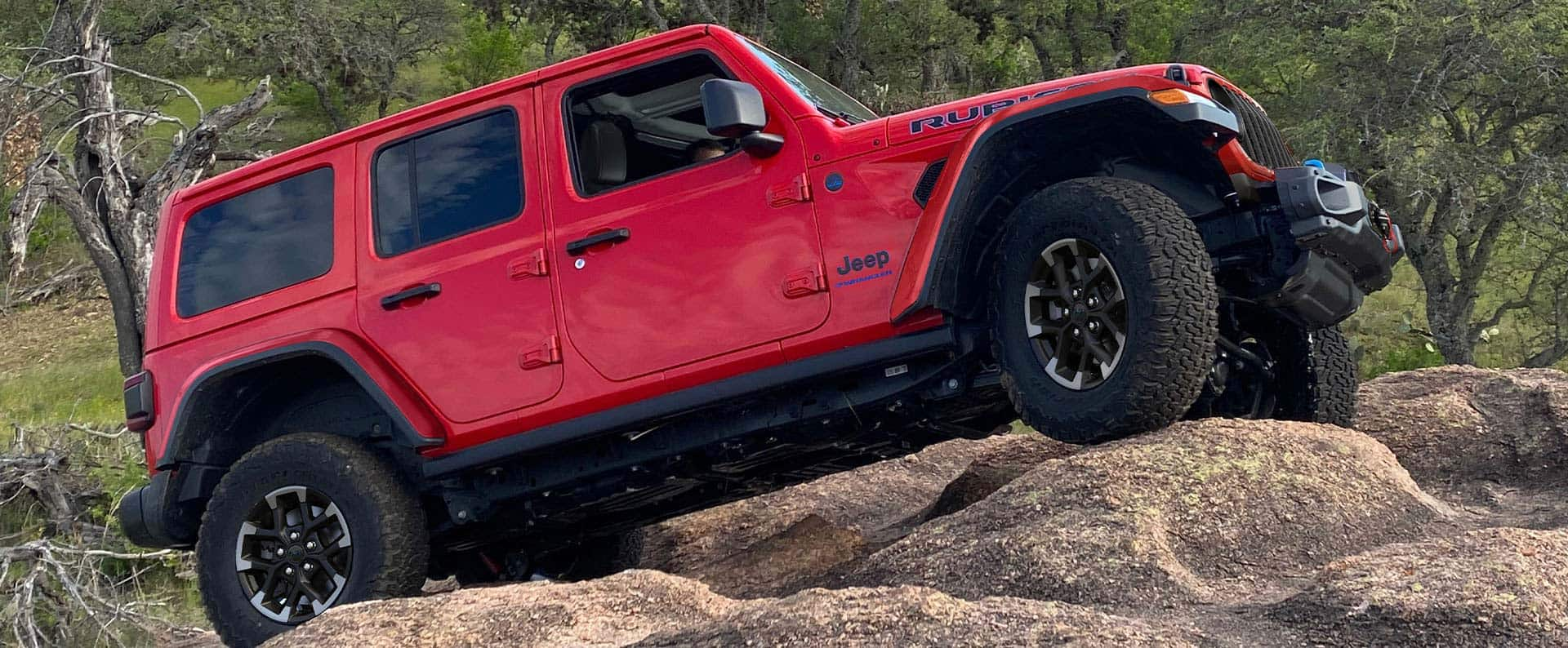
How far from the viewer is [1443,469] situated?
5672mm

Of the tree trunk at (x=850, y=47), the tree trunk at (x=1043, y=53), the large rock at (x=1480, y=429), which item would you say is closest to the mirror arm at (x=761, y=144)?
the large rock at (x=1480, y=429)

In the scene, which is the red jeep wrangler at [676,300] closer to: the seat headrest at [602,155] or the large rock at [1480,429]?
the seat headrest at [602,155]

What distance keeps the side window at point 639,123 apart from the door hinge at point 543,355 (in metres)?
0.56

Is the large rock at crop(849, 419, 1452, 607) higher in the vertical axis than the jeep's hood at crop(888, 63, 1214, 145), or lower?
lower

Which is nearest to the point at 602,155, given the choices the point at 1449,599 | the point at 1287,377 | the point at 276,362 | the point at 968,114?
the point at 968,114

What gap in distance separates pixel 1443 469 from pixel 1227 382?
3.37 ft

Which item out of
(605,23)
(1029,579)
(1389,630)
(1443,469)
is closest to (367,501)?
(1029,579)

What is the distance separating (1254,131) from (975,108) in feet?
3.18

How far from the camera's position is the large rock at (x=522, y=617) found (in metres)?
4.32

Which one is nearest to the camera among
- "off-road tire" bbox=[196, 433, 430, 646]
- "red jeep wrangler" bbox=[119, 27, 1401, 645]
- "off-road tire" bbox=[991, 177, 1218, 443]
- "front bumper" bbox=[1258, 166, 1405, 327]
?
"off-road tire" bbox=[991, 177, 1218, 443]

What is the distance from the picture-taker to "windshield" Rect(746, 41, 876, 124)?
530 centimetres

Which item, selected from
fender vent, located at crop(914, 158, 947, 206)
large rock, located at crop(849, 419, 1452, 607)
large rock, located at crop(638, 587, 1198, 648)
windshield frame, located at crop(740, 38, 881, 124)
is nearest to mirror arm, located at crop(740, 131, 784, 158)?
windshield frame, located at crop(740, 38, 881, 124)

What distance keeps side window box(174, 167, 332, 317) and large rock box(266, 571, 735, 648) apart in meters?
1.72

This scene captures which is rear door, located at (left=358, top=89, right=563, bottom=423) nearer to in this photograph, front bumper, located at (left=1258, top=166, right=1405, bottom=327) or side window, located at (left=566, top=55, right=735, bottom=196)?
side window, located at (left=566, top=55, right=735, bottom=196)
